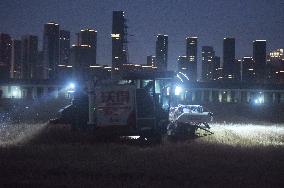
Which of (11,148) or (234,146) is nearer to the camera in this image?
(11,148)

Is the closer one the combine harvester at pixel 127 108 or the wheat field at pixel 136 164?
the wheat field at pixel 136 164

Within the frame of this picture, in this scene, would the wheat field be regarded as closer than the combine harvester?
Answer: Yes

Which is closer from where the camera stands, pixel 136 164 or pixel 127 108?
pixel 136 164

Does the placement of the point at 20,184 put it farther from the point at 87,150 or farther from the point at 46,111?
the point at 46,111

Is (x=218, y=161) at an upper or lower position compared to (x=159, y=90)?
lower

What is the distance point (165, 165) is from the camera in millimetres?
16984

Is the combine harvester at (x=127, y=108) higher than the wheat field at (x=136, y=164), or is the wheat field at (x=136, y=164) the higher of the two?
the combine harvester at (x=127, y=108)

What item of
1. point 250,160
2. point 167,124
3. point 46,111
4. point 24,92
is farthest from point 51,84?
point 250,160

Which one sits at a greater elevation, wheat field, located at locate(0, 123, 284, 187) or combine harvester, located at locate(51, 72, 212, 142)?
combine harvester, located at locate(51, 72, 212, 142)

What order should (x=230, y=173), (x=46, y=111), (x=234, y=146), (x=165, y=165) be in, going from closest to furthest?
(x=230, y=173), (x=165, y=165), (x=234, y=146), (x=46, y=111)

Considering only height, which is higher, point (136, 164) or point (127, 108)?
point (127, 108)

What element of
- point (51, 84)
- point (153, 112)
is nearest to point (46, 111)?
point (51, 84)

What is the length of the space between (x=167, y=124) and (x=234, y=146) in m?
4.38

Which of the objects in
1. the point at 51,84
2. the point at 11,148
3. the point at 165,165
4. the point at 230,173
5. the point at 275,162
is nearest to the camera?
the point at 230,173
